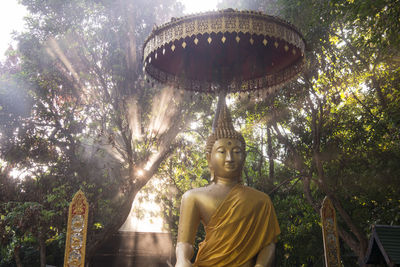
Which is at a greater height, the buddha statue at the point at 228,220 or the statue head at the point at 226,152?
the statue head at the point at 226,152

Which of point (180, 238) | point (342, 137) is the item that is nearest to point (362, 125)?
point (342, 137)

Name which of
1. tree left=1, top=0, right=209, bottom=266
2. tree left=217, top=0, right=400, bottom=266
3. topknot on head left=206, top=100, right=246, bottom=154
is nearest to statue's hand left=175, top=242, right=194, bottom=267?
topknot on head left=206, top=100, right=246, bottom=154

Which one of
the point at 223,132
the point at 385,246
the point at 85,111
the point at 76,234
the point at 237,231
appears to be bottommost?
the point at 385,246

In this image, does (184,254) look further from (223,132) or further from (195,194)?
(223,132)

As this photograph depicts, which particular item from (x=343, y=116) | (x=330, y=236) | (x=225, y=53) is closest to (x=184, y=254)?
(x=225, y=53)

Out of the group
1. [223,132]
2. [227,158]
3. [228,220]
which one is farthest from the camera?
[223,132]

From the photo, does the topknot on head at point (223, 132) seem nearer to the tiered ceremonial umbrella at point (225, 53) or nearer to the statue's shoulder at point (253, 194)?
the statue's shoulder at point (253, 194)

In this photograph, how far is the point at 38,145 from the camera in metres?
10.3

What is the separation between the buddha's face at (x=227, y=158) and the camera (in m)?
3.33

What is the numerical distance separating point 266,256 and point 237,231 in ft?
1.10

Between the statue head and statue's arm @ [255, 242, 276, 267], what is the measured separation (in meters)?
0.75

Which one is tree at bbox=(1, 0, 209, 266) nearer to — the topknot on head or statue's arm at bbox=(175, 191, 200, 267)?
the topknot on head

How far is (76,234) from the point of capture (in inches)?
216

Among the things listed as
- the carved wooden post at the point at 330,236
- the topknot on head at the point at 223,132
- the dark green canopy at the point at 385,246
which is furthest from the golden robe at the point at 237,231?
the dark green canopy at the point at 385,246
